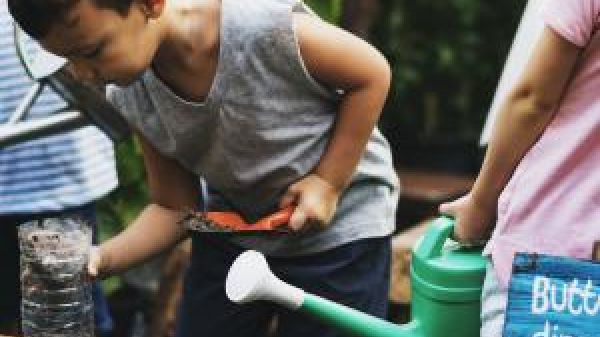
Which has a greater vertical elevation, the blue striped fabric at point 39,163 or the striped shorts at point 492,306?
the striped shorts at point 492,306

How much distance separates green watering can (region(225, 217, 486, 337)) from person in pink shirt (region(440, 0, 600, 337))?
50mm

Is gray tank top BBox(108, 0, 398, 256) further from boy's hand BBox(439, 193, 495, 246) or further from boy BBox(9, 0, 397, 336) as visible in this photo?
boy's hand BBox(439, 193, 495, 246)

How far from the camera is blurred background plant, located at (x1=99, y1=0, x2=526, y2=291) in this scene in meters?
5.55

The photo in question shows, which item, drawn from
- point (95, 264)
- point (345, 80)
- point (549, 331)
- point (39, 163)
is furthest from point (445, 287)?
point (39, 163)

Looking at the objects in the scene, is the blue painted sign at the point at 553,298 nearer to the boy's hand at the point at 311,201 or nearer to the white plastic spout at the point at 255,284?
the white plastic spout at the point at 255,284

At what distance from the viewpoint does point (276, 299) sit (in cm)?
179

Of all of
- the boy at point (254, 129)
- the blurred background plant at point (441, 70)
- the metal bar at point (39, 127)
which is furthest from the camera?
the blurred background plant at point (441, 70)

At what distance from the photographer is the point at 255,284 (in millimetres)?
1740

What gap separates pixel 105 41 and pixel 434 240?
0.65 m

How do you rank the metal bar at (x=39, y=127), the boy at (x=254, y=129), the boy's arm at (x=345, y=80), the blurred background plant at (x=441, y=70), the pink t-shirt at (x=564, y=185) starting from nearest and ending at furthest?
the pink t-shirt at (x=564, y=185) < the boy at (x=254, y=129) < the boy's arm at (x=345, y=80) < the metal bar at (x=39, y=127) < the blurred background plant at (x=441, y=70)

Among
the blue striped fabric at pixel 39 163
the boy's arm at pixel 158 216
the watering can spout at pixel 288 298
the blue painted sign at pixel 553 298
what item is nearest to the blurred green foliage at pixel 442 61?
the blue striped fabric at pixel 39 163

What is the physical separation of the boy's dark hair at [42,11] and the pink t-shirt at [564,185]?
74 cm

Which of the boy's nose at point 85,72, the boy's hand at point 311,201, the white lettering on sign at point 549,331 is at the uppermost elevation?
the boy's nose at point 85,72

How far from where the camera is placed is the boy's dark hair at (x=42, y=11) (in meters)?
1.78
